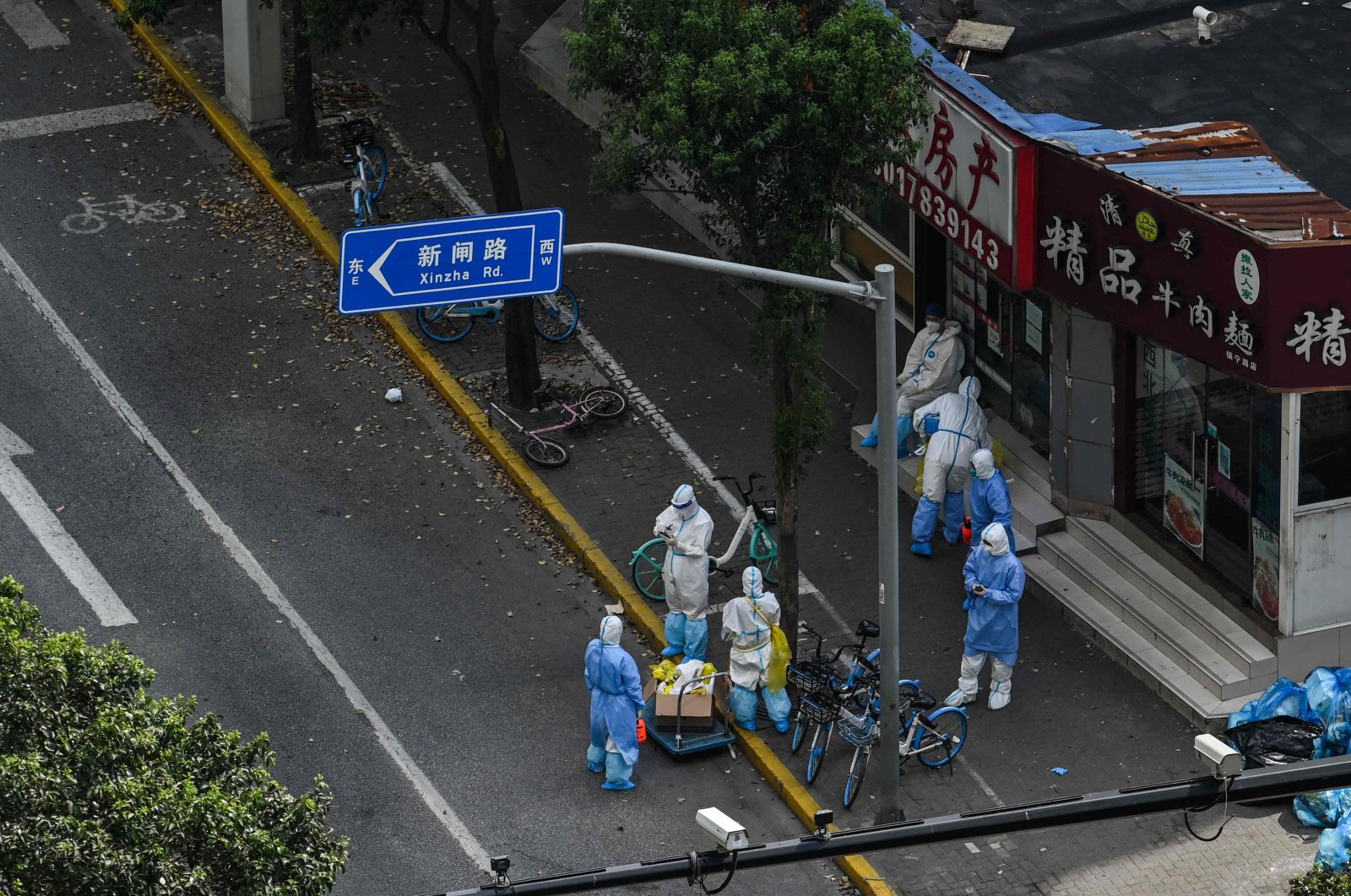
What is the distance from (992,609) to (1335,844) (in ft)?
10.9

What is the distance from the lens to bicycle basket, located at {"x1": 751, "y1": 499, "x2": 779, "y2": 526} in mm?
19516

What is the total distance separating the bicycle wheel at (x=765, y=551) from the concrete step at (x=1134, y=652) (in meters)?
2.33

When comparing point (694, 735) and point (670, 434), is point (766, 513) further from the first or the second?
point (670, 434)

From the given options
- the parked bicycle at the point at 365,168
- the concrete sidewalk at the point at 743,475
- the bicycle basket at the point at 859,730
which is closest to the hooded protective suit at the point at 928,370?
the concrete sidewalk at the point at 743,475

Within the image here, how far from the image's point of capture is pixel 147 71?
1109 inches

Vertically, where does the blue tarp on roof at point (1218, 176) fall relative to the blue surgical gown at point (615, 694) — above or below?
above

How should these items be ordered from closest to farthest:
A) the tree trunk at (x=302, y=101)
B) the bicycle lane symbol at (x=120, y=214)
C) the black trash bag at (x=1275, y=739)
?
1. the black trash bag at (x=1275, y=739)
2. the bicycle lane symbol at (x=120, y=214)
3. the tree trunk at (x=302, y=101)

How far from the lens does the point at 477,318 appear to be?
930 inches

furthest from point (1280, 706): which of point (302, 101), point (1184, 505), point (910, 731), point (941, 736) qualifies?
point (302, 101)

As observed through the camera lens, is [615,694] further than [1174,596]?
No

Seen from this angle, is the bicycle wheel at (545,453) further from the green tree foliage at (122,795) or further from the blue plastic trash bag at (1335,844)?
the green tree foliage at (122,795)

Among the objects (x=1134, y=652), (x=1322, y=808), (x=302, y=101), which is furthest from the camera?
(x=302, y=101)

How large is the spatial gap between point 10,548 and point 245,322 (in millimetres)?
4392

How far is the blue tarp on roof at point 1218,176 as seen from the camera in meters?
17.5
